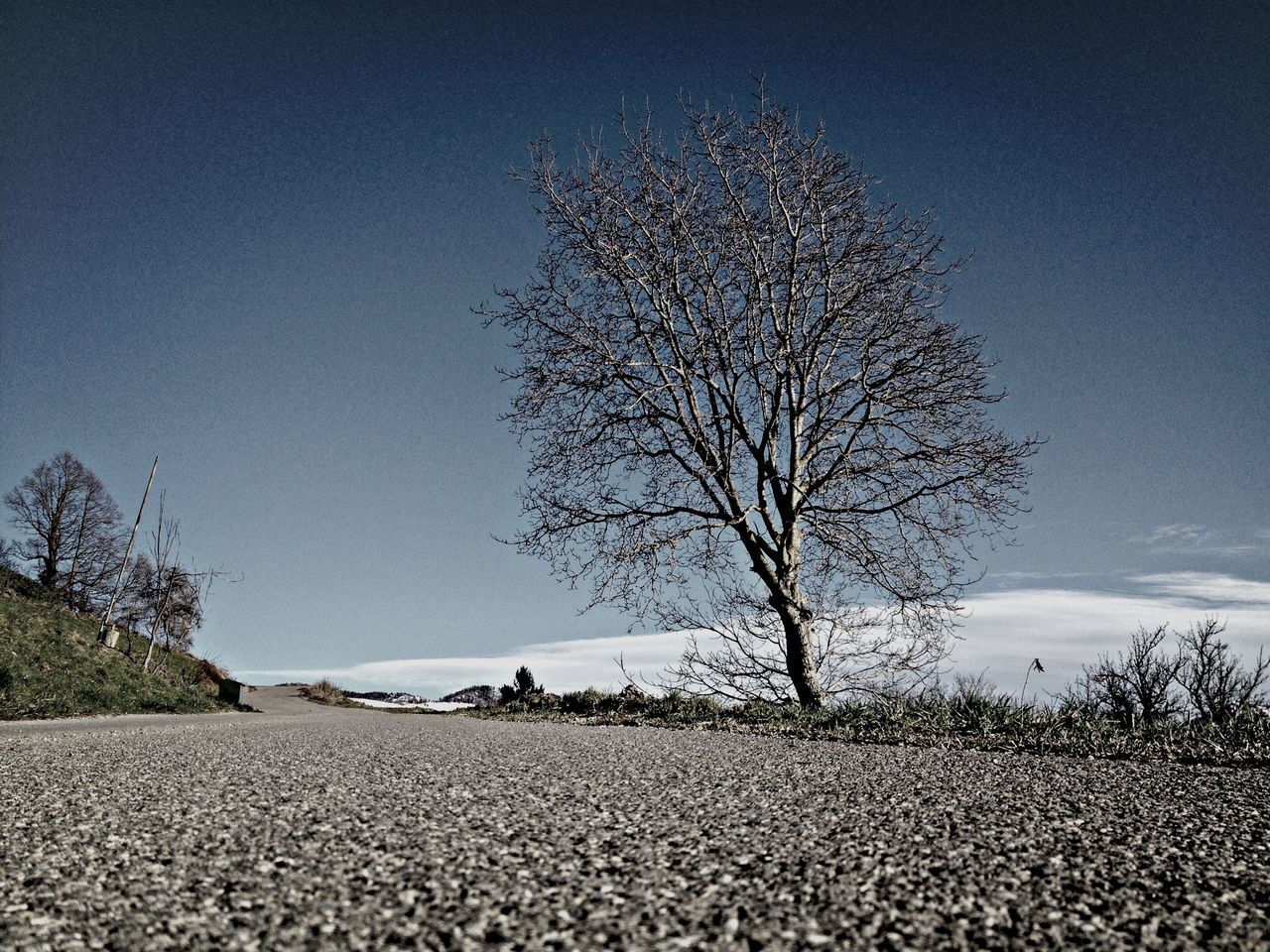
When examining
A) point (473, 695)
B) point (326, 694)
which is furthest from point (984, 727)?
point (326, 694)

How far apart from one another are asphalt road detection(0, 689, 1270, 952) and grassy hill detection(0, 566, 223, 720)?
32.7 ft

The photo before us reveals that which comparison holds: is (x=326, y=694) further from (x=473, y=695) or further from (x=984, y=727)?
(x=984, y=727)

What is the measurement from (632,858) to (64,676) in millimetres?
15677

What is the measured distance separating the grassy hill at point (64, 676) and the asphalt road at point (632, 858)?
9.97 m

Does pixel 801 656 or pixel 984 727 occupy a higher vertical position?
pixel 801 656

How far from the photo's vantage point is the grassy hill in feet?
41.9

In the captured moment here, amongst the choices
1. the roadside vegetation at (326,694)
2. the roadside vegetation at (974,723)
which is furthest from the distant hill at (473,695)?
the roadside vegetation at (974,723)

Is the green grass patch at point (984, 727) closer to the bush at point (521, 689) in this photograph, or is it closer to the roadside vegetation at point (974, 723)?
the roadside vegetation at point (974, 723)

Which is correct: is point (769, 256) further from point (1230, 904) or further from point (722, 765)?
point (1230, 904)

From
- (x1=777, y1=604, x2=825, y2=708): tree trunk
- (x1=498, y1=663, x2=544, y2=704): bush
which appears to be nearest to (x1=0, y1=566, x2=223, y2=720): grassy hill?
(x1=498, y1=663, x2=544, y2=704): bush

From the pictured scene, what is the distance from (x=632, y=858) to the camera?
108 inches

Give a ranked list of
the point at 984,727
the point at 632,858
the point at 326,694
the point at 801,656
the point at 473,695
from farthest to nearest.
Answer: the point at 326,694
the point at 473,695
the point at 801,656
the point at 984,727
the point at 632,858

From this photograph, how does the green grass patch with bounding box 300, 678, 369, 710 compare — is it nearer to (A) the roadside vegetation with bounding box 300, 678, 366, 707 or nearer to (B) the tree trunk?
(A) the roadside vegetation with bounding box 300, 678, 366, 707

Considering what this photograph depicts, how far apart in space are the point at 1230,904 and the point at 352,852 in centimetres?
297
